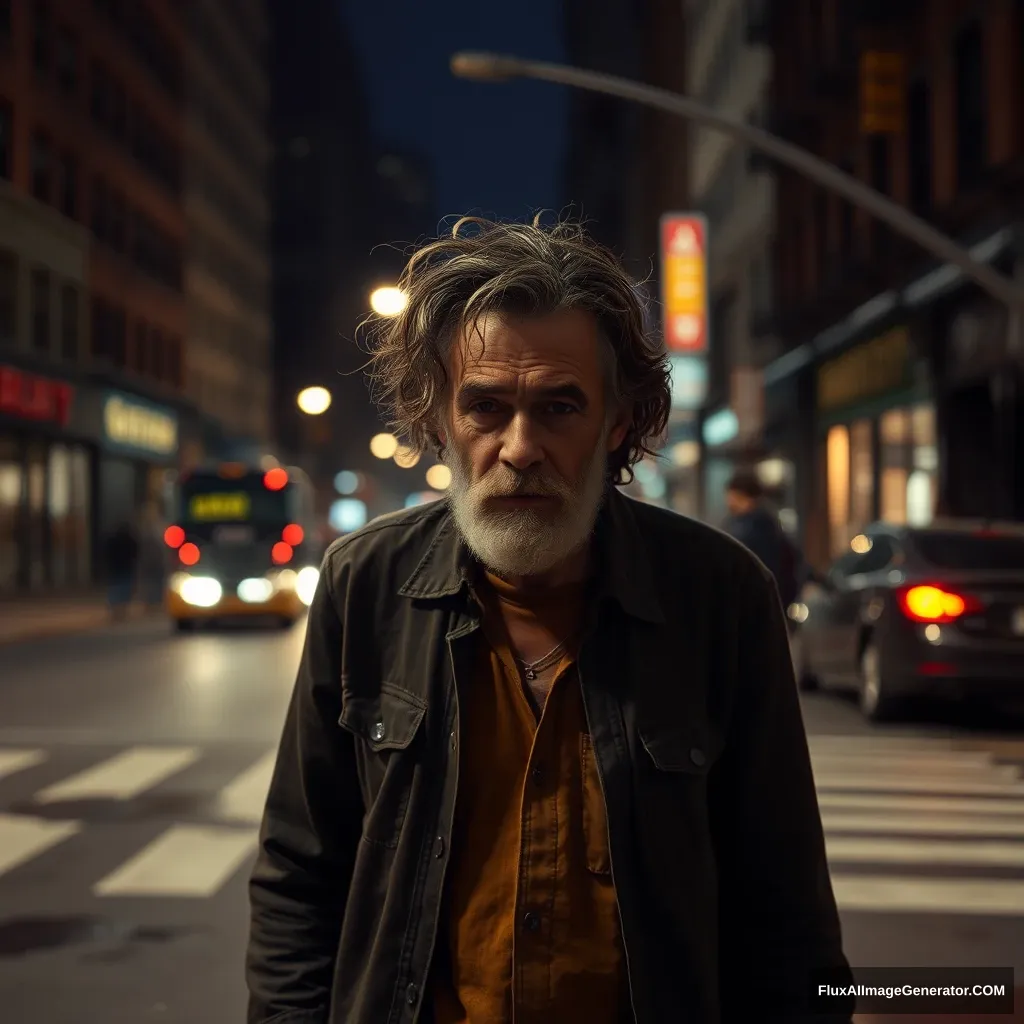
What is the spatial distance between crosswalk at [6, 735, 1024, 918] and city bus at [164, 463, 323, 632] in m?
15.3

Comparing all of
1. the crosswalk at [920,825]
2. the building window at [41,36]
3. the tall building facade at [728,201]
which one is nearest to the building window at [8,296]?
the building window at [41,36]

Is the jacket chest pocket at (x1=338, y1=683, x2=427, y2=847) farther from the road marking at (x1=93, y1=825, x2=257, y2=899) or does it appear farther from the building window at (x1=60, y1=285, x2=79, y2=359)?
the building window at (x1=60, y1=285, x2=79, y2=359)

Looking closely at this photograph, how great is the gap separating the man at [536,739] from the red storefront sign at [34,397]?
34879 mm

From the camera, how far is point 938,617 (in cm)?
1327

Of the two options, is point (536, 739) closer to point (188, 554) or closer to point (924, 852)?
point (924, 852)

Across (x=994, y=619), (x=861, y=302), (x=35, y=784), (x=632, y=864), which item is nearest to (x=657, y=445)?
(x=632, y=864)

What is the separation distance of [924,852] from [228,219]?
67286mm

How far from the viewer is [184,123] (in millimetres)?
62156

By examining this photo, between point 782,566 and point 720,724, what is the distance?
9.71 metres

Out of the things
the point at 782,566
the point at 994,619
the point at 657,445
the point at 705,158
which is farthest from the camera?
the point at 705,158

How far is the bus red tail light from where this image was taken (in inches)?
1156

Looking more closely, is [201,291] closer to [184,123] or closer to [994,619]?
[184,123]

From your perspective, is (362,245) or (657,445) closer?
(657,445)

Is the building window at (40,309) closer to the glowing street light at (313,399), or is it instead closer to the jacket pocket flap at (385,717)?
the glowing street light at (313,399)
